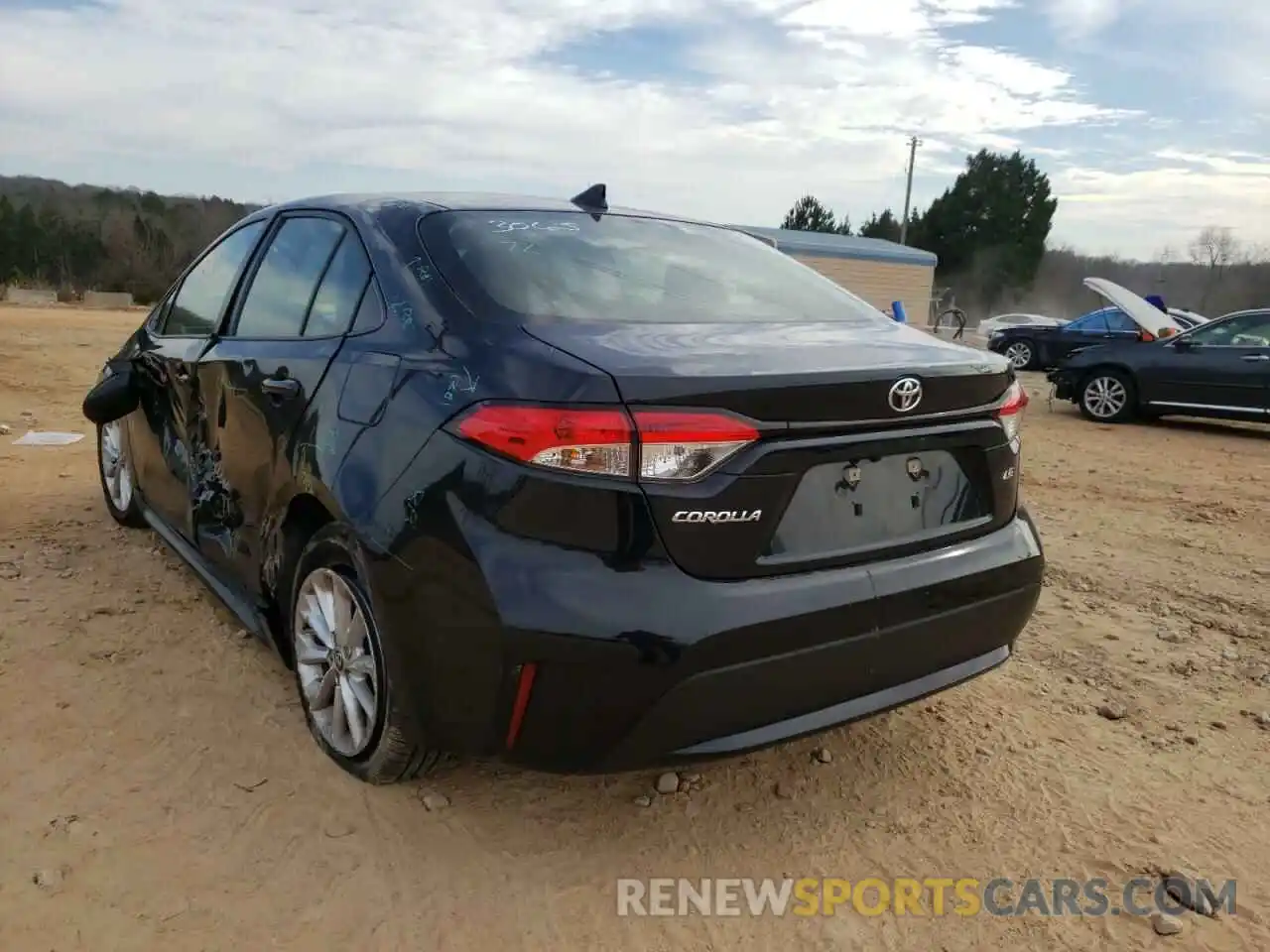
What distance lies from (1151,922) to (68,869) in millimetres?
2522

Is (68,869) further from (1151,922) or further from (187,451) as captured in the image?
(1151,922)

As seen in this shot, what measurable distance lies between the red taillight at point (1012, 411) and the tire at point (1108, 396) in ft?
31.0

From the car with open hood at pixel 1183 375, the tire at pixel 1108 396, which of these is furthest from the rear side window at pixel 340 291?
the tire at pixel 1108 396

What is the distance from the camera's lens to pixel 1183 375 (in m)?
10.5

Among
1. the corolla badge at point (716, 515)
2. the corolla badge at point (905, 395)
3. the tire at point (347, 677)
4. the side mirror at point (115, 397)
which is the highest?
the corolla badge at point (905, 395)

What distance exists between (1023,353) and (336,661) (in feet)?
63.9

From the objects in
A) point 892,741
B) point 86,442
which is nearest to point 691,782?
point 892,741

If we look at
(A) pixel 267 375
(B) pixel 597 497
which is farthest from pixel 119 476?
(B) pixel 597 497

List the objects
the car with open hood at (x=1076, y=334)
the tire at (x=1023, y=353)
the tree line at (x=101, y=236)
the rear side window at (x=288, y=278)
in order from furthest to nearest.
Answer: the tree line at (x=101, y=236)
the tire at (x=1023, y=353)
the car with open hood at (x=1076, y=334)
the rear side window at (x=288, y=278)

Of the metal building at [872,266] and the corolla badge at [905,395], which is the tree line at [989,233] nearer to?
the metal building at [872,266]

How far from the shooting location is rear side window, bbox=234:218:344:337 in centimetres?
293

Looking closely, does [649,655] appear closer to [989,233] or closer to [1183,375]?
[1183,375]

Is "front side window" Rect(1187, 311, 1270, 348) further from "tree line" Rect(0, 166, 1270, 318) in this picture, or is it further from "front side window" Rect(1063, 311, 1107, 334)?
"tree line" Rect(0, 166, 1270, 318)

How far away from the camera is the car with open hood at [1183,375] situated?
32.8ft
